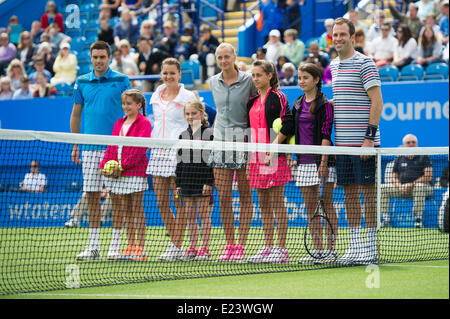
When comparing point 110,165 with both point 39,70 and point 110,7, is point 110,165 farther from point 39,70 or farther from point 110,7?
point 110,7

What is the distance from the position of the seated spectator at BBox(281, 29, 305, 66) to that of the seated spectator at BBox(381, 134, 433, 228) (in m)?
5.29

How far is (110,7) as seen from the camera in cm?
1955

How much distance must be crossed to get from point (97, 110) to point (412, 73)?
680 centimetres

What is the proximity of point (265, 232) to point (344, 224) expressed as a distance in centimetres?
297

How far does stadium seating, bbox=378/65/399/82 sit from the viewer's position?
42.3ft

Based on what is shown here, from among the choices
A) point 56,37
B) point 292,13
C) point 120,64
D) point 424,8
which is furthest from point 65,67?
point 424,8

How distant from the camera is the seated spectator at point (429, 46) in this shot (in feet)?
44.0

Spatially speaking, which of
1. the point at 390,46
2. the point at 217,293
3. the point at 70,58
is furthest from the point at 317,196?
the point at 70,58

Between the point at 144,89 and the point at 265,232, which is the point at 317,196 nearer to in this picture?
the point at 265,232

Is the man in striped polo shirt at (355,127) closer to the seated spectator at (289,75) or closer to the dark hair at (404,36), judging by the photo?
the seated spectator at (289,75)

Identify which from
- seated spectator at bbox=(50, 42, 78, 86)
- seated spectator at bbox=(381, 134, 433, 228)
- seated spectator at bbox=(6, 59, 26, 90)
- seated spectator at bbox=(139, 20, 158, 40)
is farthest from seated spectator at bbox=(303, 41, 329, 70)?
seated spectator at bbox=(6, 59, 26, 90)

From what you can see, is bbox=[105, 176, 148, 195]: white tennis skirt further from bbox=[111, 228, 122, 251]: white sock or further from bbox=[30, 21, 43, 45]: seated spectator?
bbox=[30, 21, 43, 45]: seated spectator

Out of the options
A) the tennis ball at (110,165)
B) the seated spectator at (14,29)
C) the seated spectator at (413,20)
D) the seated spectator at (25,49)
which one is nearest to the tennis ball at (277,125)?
the tennis ball at (110,165)

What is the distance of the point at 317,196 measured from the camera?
24.3 ft
